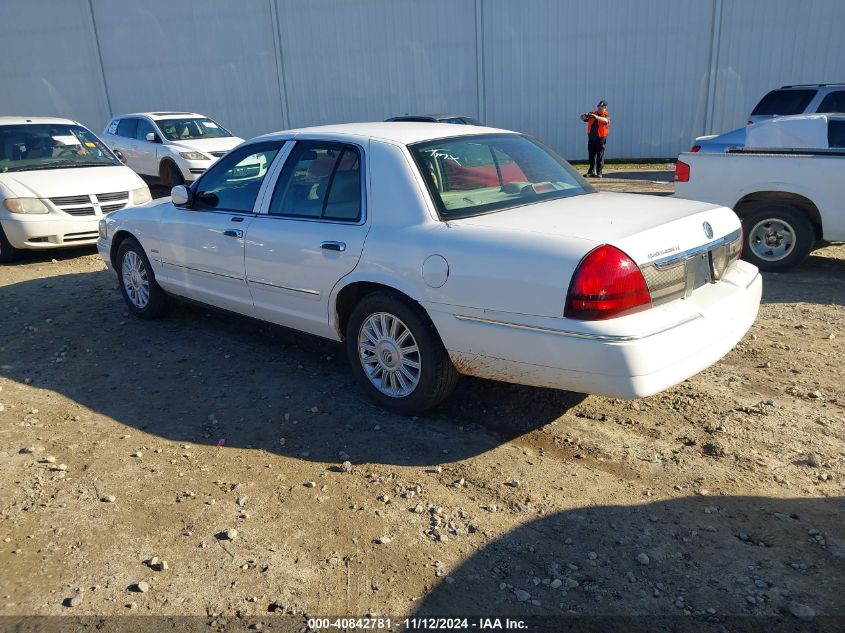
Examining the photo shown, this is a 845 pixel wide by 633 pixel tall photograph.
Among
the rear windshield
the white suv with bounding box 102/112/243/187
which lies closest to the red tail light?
the white suv with bounding box 102/112/243/187

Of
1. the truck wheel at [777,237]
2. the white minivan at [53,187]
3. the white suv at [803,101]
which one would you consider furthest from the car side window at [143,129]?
the truck wheel at [777,237]

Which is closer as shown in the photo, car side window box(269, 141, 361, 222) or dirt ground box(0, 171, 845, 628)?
dirt ground box(0, 171, 845, 628)

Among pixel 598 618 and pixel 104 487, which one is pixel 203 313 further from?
pixel 598 618

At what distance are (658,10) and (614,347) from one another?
1678 centimetres

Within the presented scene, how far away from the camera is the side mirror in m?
5.44

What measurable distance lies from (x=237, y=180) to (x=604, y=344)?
3.16m

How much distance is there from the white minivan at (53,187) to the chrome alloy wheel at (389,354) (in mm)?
5967

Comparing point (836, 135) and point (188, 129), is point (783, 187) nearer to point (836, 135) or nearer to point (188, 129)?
point (836, 135)

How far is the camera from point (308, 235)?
14.8ft

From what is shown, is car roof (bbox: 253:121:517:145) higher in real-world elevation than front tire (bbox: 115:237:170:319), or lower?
higher

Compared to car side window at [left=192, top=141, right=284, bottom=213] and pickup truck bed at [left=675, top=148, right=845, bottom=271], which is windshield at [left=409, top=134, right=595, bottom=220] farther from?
pickup truck bed at [left=675, top=148, right=845, bottom=271]

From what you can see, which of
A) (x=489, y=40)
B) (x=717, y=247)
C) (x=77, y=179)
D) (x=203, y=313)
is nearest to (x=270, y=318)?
(x=203, y=313)

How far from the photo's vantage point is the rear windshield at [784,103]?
12.8 meters

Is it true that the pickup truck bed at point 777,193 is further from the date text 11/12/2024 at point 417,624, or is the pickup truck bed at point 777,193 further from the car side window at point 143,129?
the car side window at point 143,129
